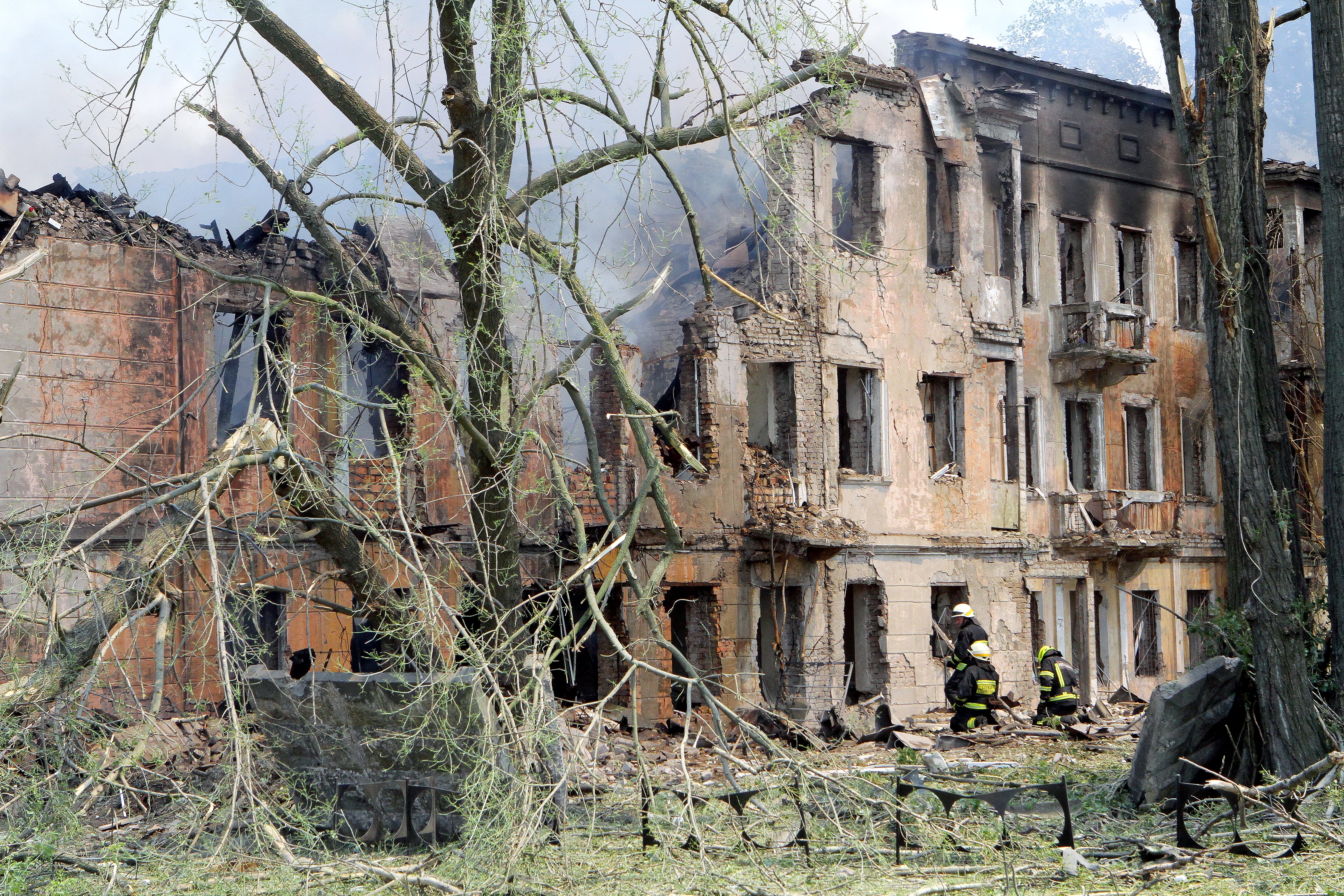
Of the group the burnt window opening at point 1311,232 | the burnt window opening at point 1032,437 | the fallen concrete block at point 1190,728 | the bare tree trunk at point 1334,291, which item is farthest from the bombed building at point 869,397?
the fallen concrete block at point 1190,728

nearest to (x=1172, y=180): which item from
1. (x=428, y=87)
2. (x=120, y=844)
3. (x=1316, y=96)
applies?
(x=1316, y=96)

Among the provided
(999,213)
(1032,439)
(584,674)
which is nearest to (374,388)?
(584,674)

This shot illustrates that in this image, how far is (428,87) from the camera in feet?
25.2

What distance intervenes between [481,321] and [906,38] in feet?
53.6

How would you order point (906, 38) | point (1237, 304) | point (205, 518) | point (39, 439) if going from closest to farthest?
point (205, 518), point (1237, 304), point (39, 439), point (906, 38)

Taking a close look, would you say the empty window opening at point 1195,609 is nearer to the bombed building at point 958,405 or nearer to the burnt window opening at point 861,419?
the bombed building at point 958,405

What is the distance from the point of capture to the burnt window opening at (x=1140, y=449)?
81.6 ft

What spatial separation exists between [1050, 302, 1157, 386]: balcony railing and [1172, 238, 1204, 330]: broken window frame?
8.04 feet

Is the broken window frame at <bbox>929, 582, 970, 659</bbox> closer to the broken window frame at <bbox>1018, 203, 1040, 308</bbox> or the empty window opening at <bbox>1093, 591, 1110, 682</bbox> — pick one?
the empty window opening at <bbox>1093, 591, 1110, 682</bbox>

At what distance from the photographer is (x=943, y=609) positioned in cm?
2147

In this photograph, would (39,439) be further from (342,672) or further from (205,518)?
(205,518)

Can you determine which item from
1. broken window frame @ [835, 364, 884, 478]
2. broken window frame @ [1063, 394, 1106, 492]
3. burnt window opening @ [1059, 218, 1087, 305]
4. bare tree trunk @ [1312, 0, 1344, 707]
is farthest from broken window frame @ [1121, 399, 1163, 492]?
bare tree trunk @ [1312, 0, 1344, 707]

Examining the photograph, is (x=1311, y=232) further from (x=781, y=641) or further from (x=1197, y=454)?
(x=781, y=641)

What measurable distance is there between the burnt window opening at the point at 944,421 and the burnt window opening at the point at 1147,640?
5293mm
